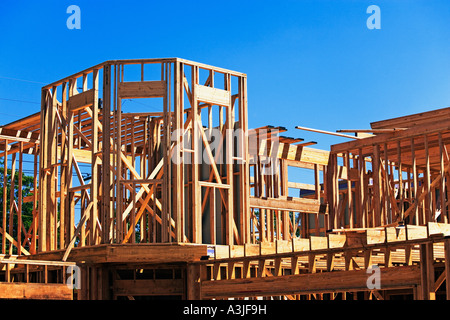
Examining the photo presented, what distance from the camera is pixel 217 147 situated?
968 inches

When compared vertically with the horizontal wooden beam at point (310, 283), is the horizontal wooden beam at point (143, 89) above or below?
above

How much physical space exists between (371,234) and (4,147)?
17604 millimetres

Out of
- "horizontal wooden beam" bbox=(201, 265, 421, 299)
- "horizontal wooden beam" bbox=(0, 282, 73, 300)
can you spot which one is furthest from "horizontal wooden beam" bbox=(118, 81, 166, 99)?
"horizontal wooden beam" bbox=(0, 282, 73, 300)

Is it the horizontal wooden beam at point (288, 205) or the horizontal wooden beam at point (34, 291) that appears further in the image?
the horizontal wooden beam at point (288, 205)
